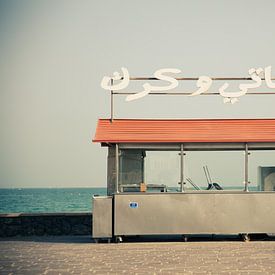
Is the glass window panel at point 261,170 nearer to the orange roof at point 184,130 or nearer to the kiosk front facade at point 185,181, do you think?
the kiosk front facade at point 185,181

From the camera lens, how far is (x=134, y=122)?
22.8 metres

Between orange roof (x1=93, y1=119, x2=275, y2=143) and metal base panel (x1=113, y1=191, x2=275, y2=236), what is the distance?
1654 mm

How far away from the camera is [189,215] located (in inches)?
847

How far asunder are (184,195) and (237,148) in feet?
6.82

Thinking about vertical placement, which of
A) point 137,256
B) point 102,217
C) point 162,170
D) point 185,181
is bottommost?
point 137,256

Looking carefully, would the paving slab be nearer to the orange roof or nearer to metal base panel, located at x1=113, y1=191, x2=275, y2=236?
metal base panel, located at x1=113, y1=191, x2=275, y2=236

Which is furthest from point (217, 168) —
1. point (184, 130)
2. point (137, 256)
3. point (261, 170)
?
point (137, 256)

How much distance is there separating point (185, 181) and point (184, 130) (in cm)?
152

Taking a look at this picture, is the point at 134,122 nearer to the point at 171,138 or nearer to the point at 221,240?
the point at 171,138

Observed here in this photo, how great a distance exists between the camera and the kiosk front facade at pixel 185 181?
21.5 m

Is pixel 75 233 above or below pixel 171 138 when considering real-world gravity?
below

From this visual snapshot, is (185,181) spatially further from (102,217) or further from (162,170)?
(102,217)

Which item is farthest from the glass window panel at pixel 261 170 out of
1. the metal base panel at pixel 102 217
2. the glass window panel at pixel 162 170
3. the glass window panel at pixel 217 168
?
the metal base panel at pixel 102 217

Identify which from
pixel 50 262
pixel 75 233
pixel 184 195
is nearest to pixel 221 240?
pixel 184 195
